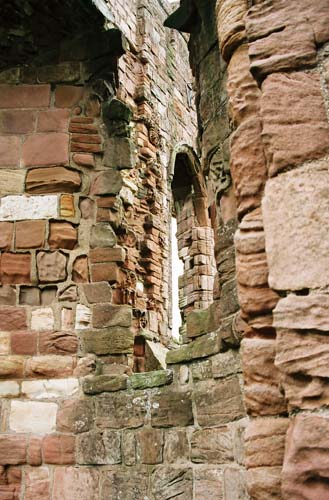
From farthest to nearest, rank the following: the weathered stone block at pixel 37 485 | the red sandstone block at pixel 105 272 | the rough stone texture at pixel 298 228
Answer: the red sandstone block at pixel 105 272
the weathered stone block at pixel 37 485
the rough stone texture at pixel 298 228

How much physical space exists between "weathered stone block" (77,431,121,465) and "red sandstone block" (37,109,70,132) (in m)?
2.27

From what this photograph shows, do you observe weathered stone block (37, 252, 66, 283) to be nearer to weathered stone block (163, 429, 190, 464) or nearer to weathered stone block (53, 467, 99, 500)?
weathered stone block (53, 467, 99, 500)

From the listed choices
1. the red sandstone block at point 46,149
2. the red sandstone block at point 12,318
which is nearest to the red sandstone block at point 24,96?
Answer: the red sandstone block at point 46,149

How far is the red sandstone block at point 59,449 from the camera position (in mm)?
3783

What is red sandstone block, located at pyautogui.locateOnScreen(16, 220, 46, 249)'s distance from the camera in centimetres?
425

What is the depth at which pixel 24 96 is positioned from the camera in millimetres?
4598

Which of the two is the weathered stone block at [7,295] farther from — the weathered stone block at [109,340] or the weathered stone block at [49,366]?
the weathered stone block at [109,340]

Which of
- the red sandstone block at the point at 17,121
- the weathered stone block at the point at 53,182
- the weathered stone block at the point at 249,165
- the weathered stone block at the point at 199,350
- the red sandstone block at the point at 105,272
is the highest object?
the red sandstone block at the point at 17,121

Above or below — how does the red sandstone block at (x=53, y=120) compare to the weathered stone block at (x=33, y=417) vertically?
above

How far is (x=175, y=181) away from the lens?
10.2 m

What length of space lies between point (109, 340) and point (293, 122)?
114 inches

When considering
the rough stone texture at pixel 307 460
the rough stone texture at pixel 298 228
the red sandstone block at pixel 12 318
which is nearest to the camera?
the rough stone texture at pixel 307 460

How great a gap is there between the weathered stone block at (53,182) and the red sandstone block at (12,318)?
89 centimetres

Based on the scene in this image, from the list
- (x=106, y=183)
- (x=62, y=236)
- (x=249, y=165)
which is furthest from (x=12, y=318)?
(x=249, y=165)
